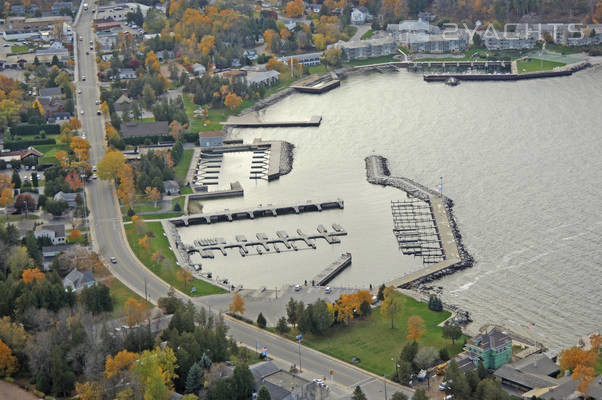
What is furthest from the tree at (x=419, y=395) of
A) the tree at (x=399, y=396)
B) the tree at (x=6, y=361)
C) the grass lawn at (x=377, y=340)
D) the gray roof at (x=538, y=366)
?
the tree at (x=6, y=361)

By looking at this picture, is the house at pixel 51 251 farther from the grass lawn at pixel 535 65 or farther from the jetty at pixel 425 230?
the grass lawn at pixel 535 65

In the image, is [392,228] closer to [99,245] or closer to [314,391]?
[99,245]

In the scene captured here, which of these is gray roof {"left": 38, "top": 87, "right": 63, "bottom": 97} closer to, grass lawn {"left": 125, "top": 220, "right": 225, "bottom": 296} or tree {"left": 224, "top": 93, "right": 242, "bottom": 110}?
tree {"left": 224, "top": 93, "right": 242, "bottom": 110}

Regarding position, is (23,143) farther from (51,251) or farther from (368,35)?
(368,35)

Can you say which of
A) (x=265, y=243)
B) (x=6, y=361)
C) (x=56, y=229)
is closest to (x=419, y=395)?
(x=6, y=361)

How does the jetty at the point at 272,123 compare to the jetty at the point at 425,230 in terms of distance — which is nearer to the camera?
the jetty at the point at 425,230

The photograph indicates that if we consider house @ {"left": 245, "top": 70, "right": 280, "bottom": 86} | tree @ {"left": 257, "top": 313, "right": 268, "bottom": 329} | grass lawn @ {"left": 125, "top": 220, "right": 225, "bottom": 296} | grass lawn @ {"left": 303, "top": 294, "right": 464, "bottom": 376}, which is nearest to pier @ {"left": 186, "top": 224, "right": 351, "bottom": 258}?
grass lawn @ {"left": 125, "top": 220, "right": 225, "bottom": 296}

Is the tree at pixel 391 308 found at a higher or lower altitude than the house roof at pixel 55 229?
lower
